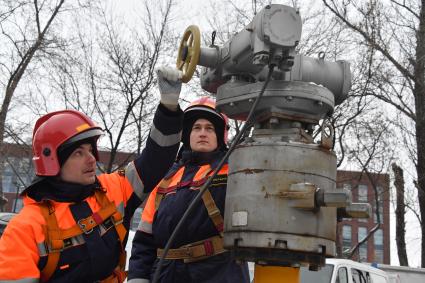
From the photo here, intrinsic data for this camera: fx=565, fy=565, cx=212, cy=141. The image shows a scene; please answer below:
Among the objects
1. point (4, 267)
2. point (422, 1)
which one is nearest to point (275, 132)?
point (4, 267)

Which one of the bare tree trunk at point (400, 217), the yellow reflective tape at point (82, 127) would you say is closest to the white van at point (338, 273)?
the yellow reflective tape at point (82, 127)

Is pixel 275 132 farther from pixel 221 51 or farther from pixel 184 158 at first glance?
pixel 184 158

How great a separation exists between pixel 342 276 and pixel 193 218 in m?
5.78

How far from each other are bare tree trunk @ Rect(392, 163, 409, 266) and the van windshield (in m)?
11.8

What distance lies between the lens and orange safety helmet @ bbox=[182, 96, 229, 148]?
3.43 m

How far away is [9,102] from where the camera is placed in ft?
56.6

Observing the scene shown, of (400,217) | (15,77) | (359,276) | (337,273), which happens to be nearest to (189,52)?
(337,273)

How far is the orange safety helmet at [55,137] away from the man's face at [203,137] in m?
0.71

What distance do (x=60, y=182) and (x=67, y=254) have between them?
0.37 metres

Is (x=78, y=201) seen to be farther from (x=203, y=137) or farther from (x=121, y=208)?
(x=203, y=137)

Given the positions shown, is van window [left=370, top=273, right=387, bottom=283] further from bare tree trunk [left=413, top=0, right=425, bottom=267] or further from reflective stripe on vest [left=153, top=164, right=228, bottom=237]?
bare tree trunk [left=413, top=0, right=425, bottom=267]

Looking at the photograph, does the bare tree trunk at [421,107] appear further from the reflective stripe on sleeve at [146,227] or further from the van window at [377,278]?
the reflective stripe on sleeve at [146,227]

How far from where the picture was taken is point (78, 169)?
280cm

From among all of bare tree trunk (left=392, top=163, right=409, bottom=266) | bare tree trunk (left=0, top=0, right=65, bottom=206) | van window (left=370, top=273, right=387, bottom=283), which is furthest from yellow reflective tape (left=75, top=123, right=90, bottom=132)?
bare tree trunk (left=392, top=163, right=409, bottom=266)
